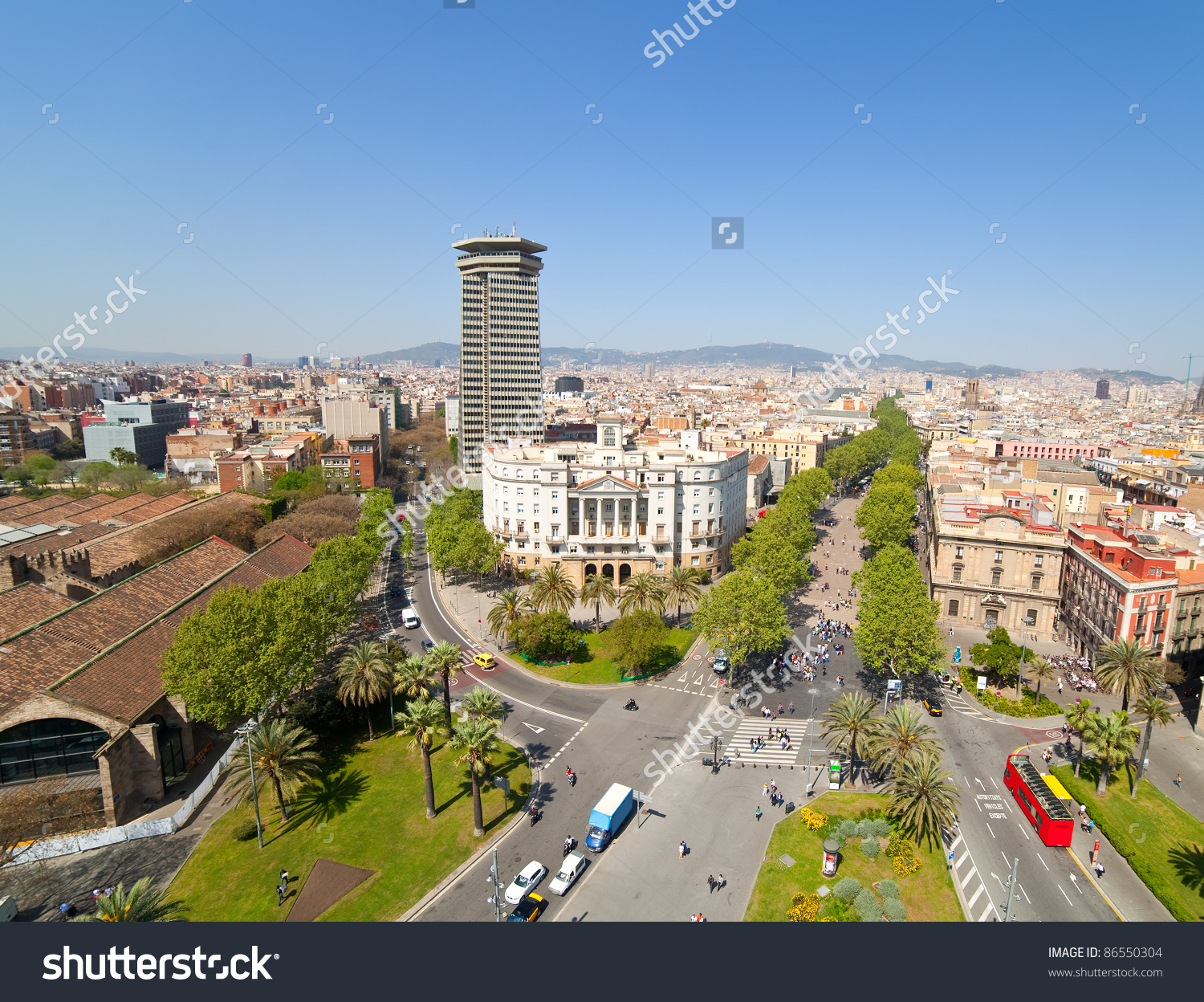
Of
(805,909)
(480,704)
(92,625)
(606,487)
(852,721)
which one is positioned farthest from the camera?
(606,487)

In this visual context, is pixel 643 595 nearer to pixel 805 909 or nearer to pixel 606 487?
pixel 606 487

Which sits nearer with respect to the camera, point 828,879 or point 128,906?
point 128,906

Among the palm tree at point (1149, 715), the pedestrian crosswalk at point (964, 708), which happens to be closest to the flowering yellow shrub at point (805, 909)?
the palm tree at point (1149, 715)

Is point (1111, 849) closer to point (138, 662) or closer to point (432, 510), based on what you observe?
point (138, 662)

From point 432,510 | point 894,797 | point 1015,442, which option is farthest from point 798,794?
point 1015,442

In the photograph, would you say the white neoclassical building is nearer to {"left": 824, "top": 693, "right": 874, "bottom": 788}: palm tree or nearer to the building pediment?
the building pediment

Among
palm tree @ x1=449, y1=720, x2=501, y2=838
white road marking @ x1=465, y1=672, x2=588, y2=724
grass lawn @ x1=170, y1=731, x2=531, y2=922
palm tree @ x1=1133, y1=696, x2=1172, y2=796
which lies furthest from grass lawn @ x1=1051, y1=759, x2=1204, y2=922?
palm tree @ x1=449, y1=720, x2=501, y2=838

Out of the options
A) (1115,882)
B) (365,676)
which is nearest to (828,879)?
(1115,882)
